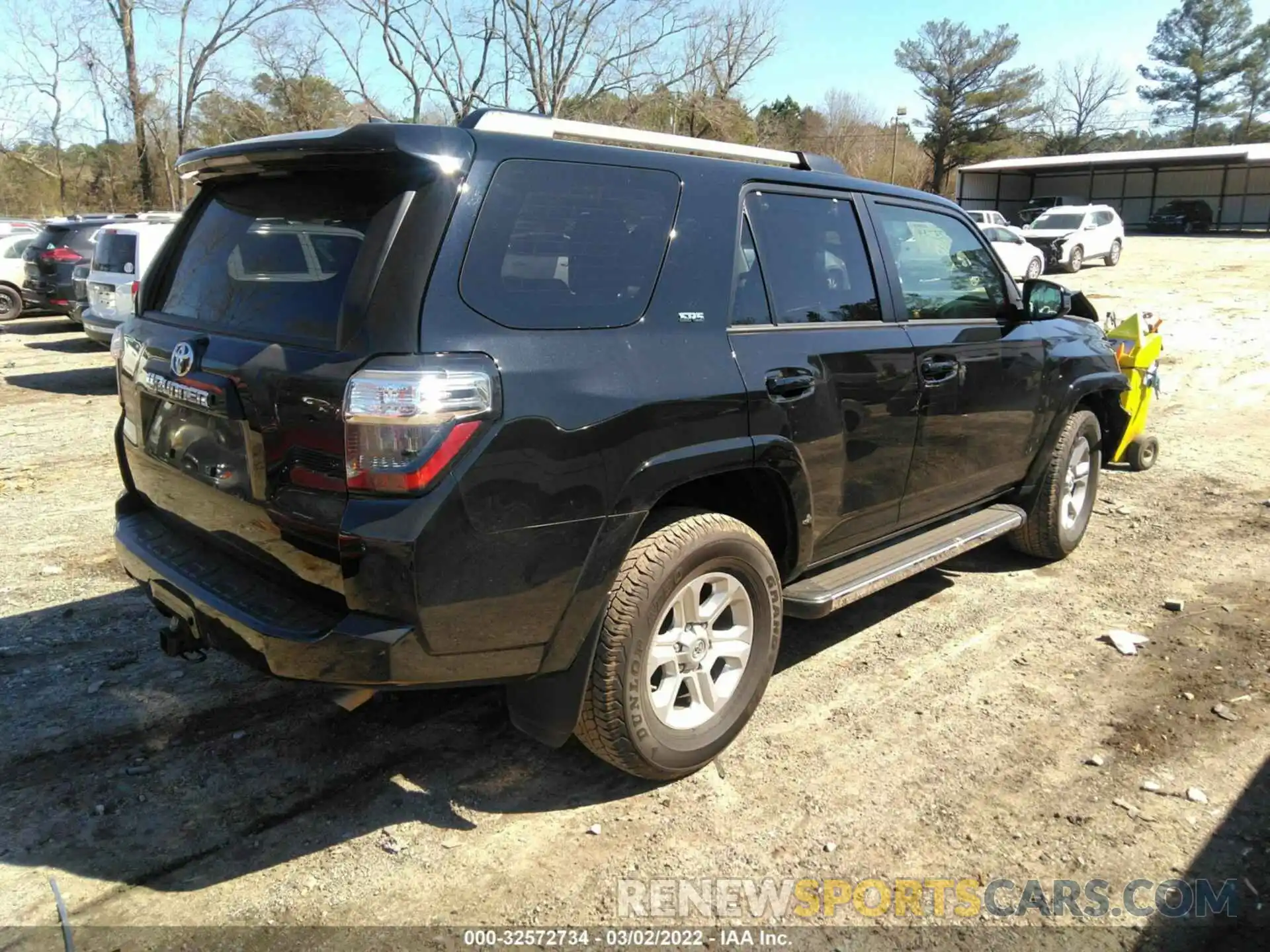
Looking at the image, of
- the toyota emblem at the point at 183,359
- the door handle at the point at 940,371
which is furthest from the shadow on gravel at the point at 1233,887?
the toyota emblem at the point at 183,359

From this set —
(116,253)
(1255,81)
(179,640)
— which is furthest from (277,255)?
(1255,81)

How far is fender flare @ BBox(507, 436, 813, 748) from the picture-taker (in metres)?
→ 2.69

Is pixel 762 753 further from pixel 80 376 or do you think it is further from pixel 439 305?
pixel 80 376

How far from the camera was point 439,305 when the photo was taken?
242 centimetres

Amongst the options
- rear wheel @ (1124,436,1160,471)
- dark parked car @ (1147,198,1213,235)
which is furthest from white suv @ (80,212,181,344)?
dark parked car @ (1147,198,1213,235)

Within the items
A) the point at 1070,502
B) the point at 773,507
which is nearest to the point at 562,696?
the point at 773,507

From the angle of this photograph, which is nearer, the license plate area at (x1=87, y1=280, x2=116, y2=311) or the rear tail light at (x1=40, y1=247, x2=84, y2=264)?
the license plate area at (x1=87, y1=280, x2=116, y2=311)

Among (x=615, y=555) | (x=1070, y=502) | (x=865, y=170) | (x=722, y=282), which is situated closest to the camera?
(x=615, y=555)

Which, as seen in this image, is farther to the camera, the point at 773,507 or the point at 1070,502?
the point at 1070,502

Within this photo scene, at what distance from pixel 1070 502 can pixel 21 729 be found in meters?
5.37

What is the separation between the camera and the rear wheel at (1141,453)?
7383mm

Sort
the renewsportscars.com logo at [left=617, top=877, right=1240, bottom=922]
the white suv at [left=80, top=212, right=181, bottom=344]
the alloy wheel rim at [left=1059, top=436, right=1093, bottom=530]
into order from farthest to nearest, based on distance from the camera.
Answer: the white suv at [left=80, top=212, right=181, bottom=344] → the alloy wheel rim at [left=1059, top=436, right=1093, bottom=530] → the renewsportscars.com logo at [left=617, top=877, right=1240, bottom=922]

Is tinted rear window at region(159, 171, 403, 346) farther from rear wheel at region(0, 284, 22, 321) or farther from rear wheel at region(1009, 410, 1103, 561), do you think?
rear wheel at region(0, 284, 22, 321)

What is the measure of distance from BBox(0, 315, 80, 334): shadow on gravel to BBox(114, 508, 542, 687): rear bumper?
50.9 feet
